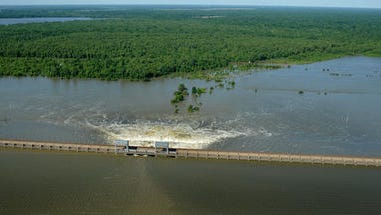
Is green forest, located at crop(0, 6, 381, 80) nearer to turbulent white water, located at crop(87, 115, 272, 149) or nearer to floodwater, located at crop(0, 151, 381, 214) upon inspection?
turbulent white water, located at crop(87, 115, 272, 149)

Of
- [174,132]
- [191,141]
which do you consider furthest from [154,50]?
[191,141]

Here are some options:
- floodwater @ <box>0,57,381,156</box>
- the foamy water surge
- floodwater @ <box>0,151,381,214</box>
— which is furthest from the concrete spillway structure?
floodwater @ <box>0,57,381,156</box>

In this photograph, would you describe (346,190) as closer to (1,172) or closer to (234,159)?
(234,159)

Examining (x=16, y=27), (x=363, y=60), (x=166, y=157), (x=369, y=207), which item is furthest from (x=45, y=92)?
(x=16, y=27)

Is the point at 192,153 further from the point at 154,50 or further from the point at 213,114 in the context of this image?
the point at 154,50

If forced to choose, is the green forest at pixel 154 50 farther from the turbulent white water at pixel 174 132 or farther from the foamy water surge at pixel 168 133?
the foamy water surge at pixel 168 133

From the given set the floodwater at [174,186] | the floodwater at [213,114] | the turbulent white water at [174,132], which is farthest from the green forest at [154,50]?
the floodwater at [174,186]

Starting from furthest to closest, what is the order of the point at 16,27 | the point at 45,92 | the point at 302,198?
the point at 16,27 → the point at 45,92 → the point at 302,198
